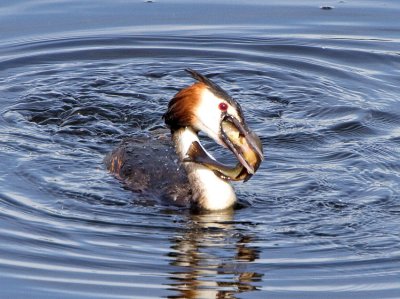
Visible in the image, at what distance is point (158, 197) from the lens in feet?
35.7

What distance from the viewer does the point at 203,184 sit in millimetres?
10812

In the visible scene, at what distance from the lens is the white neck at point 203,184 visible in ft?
35.2

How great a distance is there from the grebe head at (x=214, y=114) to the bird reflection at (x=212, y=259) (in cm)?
60

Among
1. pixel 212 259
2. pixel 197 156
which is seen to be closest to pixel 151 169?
pixel 197 156

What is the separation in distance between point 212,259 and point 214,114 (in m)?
1.55

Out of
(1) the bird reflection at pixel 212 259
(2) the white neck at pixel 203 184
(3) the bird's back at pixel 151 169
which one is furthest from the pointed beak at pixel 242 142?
(3) the bird's back at pixel 151 169

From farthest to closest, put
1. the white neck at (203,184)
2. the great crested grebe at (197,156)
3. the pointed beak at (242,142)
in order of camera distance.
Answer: the white neck at (203,184) → the great crested grebe at (197,156) → the pointed beak at (242,142)

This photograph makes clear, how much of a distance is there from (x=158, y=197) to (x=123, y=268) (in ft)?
5.98

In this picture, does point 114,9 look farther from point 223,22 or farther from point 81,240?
point 81,240

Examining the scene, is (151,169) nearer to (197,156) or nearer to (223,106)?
(197,156)

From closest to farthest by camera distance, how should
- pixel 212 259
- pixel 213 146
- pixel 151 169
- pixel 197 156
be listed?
1. pixel 212 259
2. pixel 197 156
3. pixel 151 169
4. pixel 213 146

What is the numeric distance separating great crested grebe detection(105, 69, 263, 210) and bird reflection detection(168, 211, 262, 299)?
27 centimetres

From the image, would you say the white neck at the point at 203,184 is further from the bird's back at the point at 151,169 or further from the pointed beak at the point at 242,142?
the pointed beak at the point at 242,142

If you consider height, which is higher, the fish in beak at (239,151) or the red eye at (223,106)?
the red eye at (223,106)
